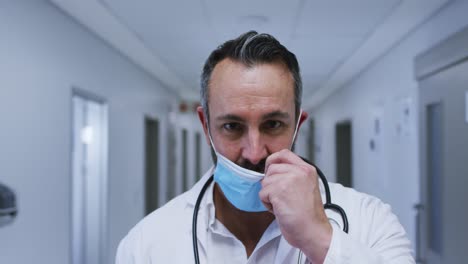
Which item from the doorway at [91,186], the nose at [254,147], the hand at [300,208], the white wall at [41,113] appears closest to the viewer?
the hand at [300,208]

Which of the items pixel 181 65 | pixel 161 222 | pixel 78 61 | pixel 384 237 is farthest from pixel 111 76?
pixel 384 237

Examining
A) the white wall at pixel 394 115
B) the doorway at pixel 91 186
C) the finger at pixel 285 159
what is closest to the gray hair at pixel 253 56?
the finger at pixel 285 159

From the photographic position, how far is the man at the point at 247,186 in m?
0.98

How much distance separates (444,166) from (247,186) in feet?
6.35

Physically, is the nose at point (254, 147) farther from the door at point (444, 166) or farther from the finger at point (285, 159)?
the door at point (444, 166)

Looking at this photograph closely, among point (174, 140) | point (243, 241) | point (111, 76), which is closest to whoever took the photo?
point (243, 241)

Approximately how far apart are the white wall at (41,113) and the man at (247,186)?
50.1 inches

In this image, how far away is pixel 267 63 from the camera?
1.03 meters

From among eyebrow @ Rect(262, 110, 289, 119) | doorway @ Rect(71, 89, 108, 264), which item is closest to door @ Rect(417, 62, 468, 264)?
eyebrow @ Rect(262, 110, 289, 119)

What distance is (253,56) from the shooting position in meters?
1.04

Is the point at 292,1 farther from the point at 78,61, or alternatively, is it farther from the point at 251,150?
the point at 251,150

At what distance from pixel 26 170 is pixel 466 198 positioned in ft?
7.44

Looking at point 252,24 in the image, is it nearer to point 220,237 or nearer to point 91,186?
point 91,186

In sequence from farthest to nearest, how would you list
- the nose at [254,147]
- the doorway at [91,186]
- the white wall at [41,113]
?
1. the doorway at [91,186]
2. the white wall at [41,113]
3. the nose at [254,147]
